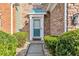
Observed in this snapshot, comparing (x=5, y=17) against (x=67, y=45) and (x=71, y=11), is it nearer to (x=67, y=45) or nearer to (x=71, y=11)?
(x=71, y=11)

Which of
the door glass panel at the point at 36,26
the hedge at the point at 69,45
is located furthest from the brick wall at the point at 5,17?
the hedge at the point at 69,45

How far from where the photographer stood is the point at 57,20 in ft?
16.9

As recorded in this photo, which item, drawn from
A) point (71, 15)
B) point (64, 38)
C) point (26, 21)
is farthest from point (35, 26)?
point (64, 38)

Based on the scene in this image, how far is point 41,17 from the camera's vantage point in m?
4.50

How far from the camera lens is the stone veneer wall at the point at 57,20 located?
15.8ft

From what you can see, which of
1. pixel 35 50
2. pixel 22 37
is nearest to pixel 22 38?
pixel 22 37

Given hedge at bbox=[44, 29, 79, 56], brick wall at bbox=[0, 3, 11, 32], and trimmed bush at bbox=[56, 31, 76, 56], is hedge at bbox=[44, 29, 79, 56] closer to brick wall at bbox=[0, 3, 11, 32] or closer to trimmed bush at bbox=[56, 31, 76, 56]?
trimmed bush at bbox=[56, 31, 76, 56]

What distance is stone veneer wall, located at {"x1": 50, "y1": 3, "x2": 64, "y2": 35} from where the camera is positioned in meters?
4.81

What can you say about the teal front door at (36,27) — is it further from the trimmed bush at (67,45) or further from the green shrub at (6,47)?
the trimmed bush at (67,45)

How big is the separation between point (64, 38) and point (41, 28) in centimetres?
70

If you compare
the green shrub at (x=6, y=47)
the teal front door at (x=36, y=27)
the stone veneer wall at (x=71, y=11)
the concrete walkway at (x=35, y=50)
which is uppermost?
the stone veneer wall at (x=71, y=11)

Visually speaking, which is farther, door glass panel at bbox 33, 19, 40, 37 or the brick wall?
the brick wall

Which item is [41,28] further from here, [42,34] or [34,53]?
[34,53]

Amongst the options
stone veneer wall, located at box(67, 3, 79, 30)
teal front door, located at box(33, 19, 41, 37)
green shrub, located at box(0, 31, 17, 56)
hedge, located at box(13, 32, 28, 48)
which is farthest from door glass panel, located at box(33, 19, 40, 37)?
green shrub, located at box(0, 31, 17, 56)
